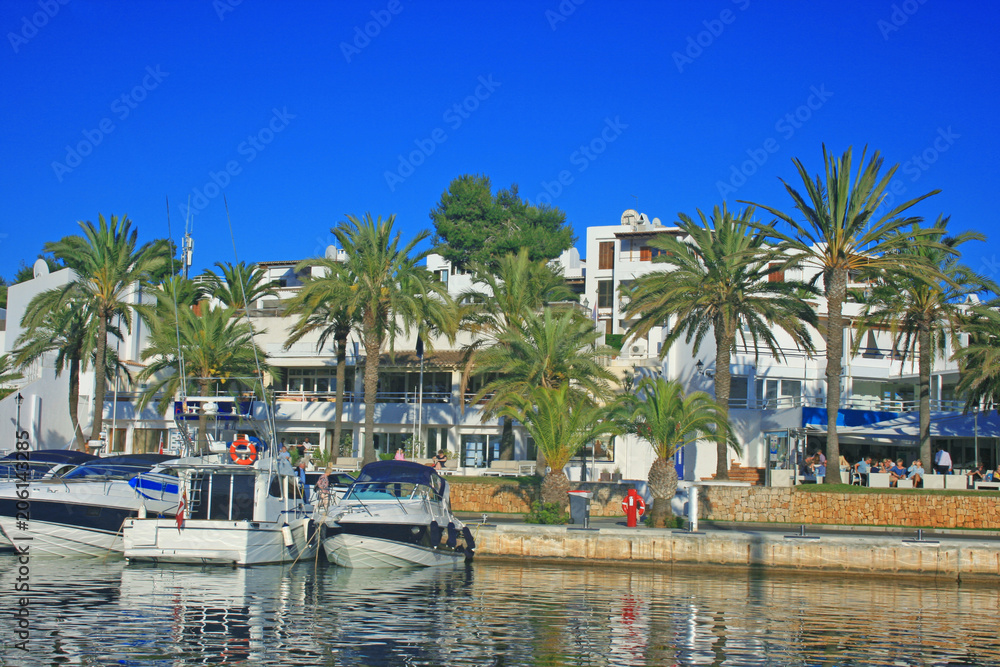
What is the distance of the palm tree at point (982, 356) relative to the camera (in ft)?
109

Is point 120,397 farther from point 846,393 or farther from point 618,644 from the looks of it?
point 618,644

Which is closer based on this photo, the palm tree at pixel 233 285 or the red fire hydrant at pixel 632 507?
the red fire hydrant at pixel 632 507

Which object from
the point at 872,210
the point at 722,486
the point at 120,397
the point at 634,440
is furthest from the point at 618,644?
the point at 120,397

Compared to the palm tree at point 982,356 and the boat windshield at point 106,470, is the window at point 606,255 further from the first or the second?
the boat windshield at point 106,470

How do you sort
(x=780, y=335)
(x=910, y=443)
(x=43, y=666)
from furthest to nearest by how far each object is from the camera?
(x=780, y=335)
(x=910, y=443)
(x=43, y=666)

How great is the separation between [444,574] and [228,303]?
4367cm

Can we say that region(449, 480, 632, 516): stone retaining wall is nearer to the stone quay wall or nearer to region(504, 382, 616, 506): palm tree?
region(504, 382, 616, 506): palm tree

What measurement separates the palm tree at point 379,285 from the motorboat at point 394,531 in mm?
14984

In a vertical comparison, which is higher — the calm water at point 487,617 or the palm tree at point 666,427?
the palm tree at point 666,427

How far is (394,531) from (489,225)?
5851cm

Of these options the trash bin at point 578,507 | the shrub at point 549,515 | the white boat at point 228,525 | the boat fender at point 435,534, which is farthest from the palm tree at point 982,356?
the white boat at point 228,525

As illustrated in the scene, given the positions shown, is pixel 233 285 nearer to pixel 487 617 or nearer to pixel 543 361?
pixel 543 361

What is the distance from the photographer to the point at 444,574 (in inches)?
936

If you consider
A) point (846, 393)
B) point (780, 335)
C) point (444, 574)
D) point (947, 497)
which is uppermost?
point (780, 335)
